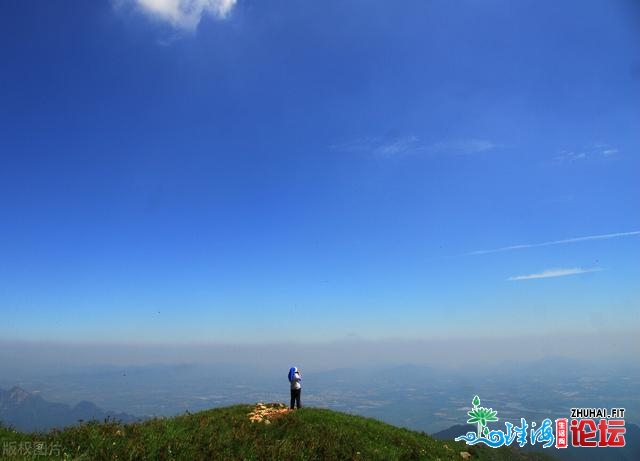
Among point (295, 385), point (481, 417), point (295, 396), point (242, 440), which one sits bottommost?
point (481, 417)

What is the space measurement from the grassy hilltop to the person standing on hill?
49.6 inches

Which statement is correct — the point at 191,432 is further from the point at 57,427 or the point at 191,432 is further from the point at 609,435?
the point at 609,435

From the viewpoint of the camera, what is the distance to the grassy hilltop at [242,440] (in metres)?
11.0

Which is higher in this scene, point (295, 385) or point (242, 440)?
point (242, 440)

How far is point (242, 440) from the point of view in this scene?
13.8 m

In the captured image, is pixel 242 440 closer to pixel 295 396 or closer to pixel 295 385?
pixel 295 385

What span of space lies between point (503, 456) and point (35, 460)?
88.8 feet

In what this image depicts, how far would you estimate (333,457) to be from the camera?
568 inches

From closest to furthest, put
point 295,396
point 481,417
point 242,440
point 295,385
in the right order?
point 242,440
point 481,417
point 295,385
point 295,396

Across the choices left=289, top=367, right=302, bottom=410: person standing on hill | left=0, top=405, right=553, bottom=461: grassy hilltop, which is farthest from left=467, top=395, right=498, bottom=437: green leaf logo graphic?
left=289, top=367, right=302, bottom=410: person standing on hill

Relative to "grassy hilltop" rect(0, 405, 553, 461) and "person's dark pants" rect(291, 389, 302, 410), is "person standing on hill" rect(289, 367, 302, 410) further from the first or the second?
"grassy hilltop" rect(0, 405, 553, 461)

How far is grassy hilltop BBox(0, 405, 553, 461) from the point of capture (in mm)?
11016

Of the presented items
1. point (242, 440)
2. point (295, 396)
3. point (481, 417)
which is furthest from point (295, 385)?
point (481, 417)

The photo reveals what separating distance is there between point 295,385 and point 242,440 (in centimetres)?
991
